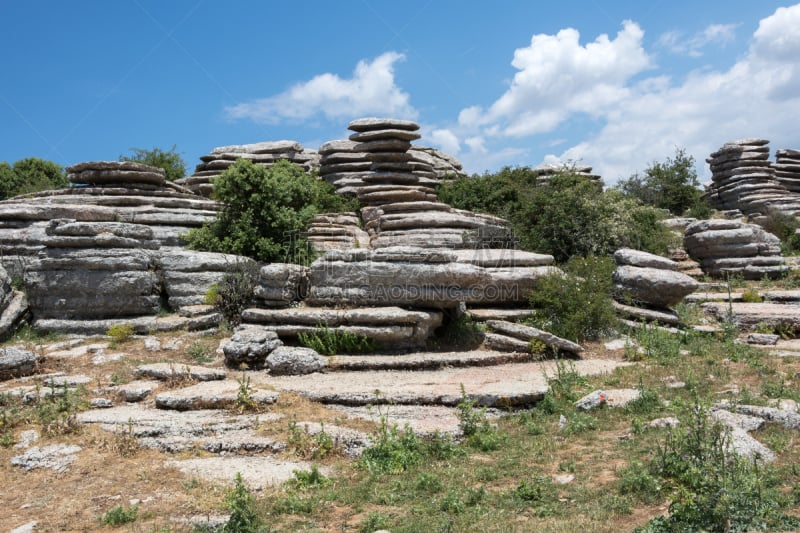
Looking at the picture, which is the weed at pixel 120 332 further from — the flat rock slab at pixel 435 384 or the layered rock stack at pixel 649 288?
the layered rock stack at pixel 649 288

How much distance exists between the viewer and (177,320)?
11969 millimetres

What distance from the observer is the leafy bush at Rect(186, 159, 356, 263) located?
14.4 m

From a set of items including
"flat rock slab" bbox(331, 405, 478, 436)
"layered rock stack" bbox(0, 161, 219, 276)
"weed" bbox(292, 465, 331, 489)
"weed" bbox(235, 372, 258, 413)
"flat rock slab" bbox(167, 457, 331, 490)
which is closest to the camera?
"weed" bbox(292, 465, 331, 489)

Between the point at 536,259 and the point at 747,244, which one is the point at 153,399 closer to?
the point at 536,259

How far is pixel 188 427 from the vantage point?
689 cm

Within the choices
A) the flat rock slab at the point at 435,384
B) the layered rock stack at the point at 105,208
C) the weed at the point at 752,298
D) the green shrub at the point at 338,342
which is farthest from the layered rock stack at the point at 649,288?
the layered rock stack at the point at 105,208

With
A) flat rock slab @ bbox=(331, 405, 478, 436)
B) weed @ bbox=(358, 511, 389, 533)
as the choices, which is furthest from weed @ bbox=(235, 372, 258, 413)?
weed @ bbox=(358, 511, 389, 533)

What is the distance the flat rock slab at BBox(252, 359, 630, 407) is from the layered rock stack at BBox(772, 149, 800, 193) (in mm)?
32981

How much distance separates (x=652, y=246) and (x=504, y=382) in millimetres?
11755

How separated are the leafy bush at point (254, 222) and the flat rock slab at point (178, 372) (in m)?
5.36

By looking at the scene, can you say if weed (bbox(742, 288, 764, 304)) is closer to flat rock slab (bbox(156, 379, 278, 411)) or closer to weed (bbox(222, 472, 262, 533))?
flat rock slab (bbox(156, 379, 278, 411))

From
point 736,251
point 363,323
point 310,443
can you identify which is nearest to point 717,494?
point 310,443

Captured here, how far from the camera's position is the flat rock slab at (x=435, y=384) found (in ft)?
25.8

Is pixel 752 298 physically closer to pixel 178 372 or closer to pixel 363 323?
pixel 363 323
